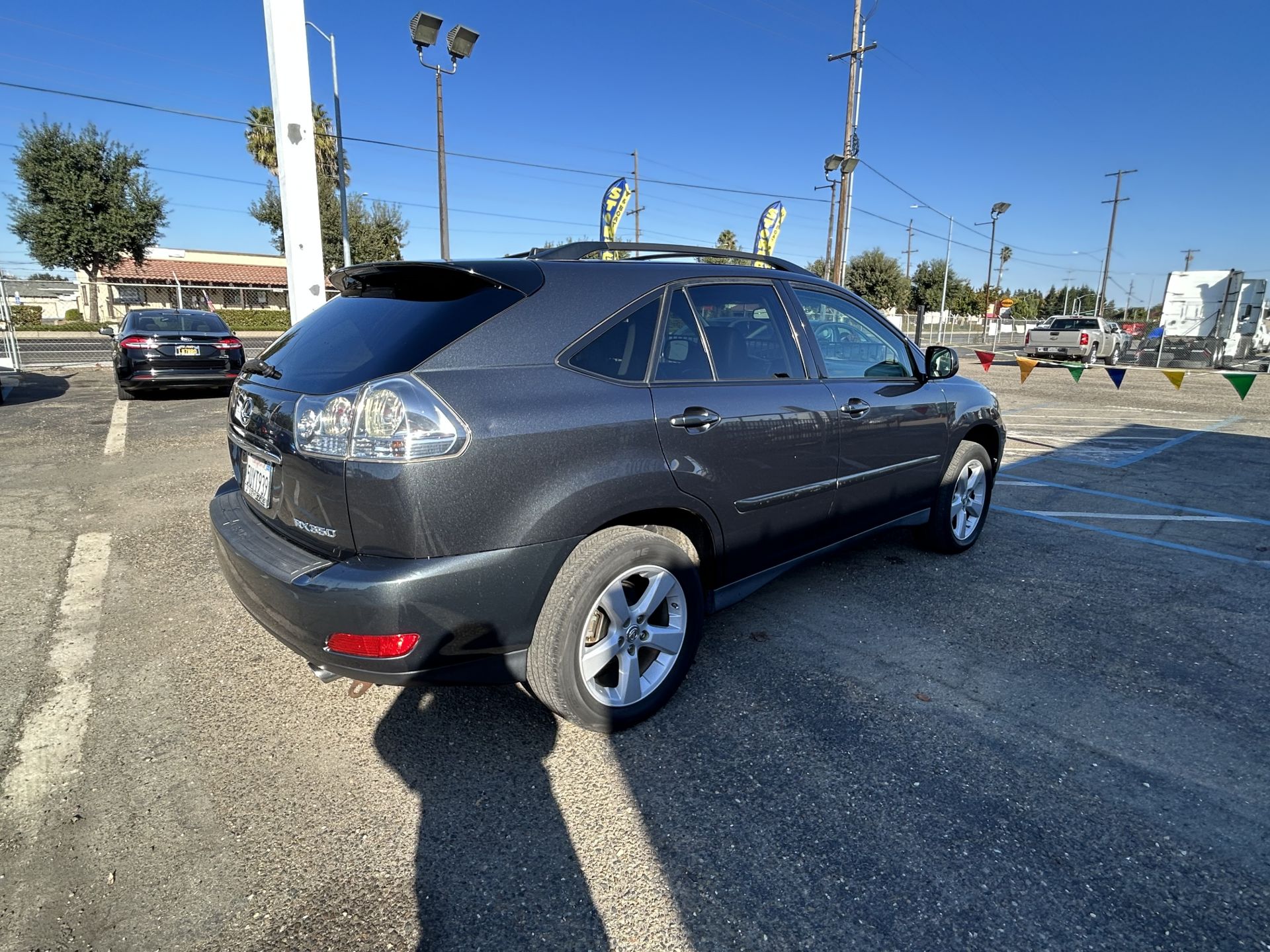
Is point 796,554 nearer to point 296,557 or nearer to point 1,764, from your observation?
point 296,557

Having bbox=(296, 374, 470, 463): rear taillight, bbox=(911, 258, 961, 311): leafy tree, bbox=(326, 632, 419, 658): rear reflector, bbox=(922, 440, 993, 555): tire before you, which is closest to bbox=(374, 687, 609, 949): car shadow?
bbox=(326, 632, 419, 658): rear reflector

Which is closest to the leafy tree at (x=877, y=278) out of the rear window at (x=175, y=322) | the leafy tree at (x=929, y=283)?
the leafy tree at (x=929, y=283)

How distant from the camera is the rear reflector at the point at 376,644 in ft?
6.80

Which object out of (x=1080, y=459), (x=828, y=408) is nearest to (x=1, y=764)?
(x=828, y=408)

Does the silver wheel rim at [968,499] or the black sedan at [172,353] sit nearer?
the silver wheel rim at [968,499]

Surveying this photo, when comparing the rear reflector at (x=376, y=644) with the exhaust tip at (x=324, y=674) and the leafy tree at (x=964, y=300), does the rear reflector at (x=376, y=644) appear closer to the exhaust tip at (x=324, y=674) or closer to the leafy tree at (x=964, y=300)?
the exhaust tip at (x=324, y=674)

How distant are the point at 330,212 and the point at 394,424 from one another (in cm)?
4296

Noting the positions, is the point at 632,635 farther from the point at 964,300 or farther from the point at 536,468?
the point at 964,300

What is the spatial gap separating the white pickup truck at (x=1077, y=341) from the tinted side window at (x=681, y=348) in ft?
88.5

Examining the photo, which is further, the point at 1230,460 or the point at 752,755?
the point at 1230,460

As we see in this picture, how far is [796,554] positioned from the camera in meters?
3.35

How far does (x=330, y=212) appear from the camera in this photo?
3906 cm

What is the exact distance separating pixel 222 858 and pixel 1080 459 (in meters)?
8.78

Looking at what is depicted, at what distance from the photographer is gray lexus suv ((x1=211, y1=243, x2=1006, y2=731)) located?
2.08 metres
